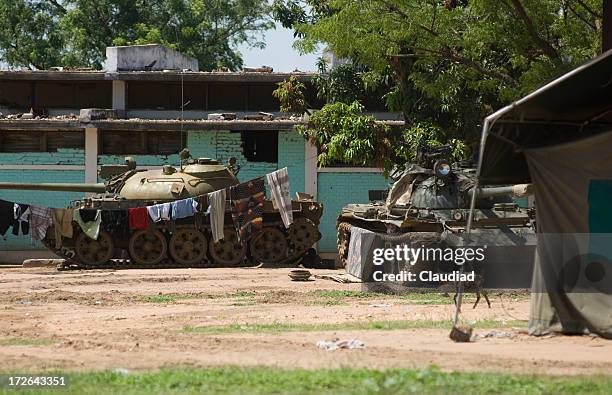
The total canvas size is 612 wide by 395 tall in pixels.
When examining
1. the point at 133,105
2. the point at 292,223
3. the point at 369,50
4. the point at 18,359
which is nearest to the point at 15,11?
the point at 133,105

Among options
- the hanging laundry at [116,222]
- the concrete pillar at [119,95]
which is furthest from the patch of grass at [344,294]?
the concrete pillar at [119,95]

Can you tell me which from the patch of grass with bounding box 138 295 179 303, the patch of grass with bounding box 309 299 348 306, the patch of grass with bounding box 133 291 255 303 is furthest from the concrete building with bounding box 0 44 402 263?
the patch of grass with bounding box 309 299 348 306

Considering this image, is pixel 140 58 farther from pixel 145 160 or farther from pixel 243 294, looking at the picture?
pixel 243 294

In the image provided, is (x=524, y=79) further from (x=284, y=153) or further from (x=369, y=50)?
(x=284, y=153)

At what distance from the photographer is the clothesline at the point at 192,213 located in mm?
26062

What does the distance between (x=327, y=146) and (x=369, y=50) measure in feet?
11.9

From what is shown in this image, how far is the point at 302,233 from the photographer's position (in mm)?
27188

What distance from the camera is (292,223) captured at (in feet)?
88.6

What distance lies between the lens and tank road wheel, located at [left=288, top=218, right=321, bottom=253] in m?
Answer: 27.1

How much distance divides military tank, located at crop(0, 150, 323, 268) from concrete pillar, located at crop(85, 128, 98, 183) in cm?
273

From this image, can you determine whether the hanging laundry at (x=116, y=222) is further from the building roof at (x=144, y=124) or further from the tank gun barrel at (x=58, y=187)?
the building roof at (x=144, y=124)

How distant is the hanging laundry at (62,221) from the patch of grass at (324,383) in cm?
1788

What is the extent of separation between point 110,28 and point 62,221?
23493 millimetres

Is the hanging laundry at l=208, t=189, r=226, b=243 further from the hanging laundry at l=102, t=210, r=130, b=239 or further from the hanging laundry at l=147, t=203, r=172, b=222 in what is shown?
the hanging laundry at l=102, t=210, r=130, b=239
